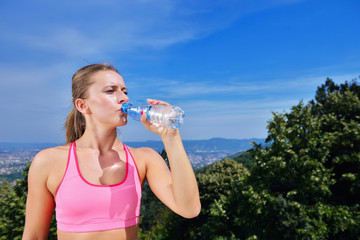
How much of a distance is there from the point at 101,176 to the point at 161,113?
2.01ft

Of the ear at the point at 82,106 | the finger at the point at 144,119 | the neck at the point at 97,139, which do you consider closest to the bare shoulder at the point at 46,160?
the neck at the point at 97,139

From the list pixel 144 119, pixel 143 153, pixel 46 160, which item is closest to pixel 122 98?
pixel 144 119

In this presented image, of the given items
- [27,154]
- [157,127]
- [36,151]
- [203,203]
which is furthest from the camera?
[203,203]

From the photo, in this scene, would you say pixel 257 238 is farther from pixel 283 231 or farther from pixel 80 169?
pixel 80 169

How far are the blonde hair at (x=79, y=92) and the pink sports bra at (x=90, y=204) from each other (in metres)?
0.47

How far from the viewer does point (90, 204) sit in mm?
1839

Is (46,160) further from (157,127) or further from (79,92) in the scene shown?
(157,127)

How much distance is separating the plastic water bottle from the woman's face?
74 mm

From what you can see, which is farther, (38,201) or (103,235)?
(38,201)

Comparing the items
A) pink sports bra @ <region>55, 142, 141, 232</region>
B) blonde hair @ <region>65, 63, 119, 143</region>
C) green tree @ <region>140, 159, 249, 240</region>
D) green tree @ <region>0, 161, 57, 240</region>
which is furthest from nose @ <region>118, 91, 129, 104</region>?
green tree @ <region>140, 159, 249, 240</region>

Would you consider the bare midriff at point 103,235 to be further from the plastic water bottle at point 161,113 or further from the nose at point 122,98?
the nose at point 122,98

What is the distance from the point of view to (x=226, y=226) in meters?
20.9

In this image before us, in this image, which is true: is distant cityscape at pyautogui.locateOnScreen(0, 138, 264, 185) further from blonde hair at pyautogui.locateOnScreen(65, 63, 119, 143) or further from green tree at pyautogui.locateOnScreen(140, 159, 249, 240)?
green tree at pyautogui.locateOnScreen(140, 159, 249, 240)

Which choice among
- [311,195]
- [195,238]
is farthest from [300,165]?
[195,238]
